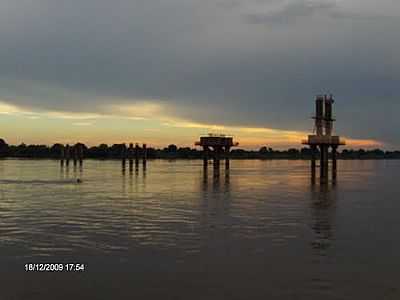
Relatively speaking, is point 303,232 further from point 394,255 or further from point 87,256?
point 87,256

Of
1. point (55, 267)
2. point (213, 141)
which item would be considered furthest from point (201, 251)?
point (213, 141)

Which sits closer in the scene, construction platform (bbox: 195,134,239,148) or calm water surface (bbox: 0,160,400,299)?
calm water surface (bbox: 0,160,400,299)

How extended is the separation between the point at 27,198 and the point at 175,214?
13404 mm

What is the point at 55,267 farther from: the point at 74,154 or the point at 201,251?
the point at 74,154

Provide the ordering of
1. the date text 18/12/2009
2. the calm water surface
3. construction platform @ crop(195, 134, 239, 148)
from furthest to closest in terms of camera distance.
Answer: construction platform @ crop(195, 134, 239, 148) < the date text 18/12/2009 < the calm water surface

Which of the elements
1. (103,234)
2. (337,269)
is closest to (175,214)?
(103,234)

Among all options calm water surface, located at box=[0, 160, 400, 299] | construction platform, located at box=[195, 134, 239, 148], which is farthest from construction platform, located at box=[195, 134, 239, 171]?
calm water surface, located at box=[0, 160, 400, 299]

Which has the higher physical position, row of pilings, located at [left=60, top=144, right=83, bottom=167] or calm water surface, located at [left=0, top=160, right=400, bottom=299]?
row of pilings, located at [left=60, top=144, right=83, bottom=167]

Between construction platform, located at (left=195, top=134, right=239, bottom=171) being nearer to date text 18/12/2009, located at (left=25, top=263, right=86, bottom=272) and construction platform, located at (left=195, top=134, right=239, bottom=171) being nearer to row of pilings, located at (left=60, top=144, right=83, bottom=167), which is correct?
row of pilings, located at (left=60, top=144, right=83, bottom=167)

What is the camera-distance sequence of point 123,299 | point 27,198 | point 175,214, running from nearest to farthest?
point 123,299, point 175,214, point 27,198

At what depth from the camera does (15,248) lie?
59.8 feet

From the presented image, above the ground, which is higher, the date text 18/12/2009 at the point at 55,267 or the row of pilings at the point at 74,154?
the row of pilings at the point at 74,154

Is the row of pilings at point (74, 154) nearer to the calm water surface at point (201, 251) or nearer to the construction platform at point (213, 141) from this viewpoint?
the construction platform at point (213, 141)

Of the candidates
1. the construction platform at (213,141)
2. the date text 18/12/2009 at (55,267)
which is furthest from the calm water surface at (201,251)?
the construction platform at (213,141)
